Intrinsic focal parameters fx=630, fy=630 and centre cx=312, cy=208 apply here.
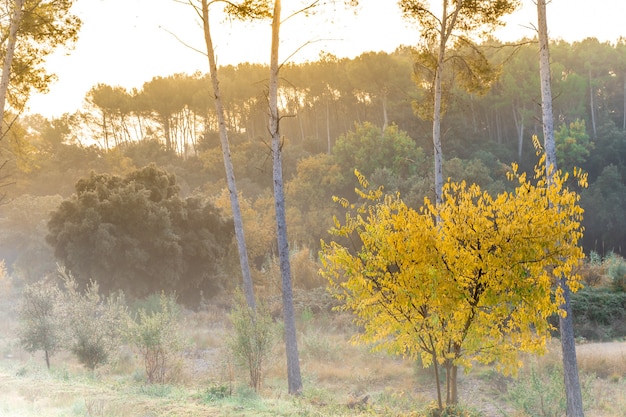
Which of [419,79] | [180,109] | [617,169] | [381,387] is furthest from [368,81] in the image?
[381,387]

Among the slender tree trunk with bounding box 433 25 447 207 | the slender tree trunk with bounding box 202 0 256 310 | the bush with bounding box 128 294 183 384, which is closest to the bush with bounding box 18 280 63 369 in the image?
the bush with bounding box 128 294 183 384

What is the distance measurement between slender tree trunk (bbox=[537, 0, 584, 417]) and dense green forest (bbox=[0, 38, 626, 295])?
75.3 feet

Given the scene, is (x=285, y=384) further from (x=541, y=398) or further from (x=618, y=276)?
(x=618, y=276)

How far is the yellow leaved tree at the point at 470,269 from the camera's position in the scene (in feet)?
29.3

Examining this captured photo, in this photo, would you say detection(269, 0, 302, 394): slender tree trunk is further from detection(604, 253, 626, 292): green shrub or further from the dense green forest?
the dense green forest

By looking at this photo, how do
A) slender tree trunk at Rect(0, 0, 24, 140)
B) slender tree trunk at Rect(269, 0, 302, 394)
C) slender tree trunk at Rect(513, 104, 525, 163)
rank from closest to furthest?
1. slender tree trunk at Rect(269, 0, 302, 394)
2. slender tree trunk at Rect(0, 0, 24, 140)
3. slender tree trunk at Rect(513, 104, 525, 163)

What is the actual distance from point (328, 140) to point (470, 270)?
50673 mm

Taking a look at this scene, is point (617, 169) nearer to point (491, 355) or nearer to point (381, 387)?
point (381, 387)

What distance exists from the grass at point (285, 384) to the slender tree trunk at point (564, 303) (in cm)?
84

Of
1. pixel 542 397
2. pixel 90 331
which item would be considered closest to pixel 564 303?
pixel 542 397

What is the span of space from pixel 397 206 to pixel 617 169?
52630mm

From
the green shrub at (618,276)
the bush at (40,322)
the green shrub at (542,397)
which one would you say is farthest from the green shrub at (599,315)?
the bush at (40,322)

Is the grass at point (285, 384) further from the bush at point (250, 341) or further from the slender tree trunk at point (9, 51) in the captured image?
the slender tree trunk at point (9, 51)

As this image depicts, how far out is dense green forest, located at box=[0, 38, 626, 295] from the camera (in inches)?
1673
